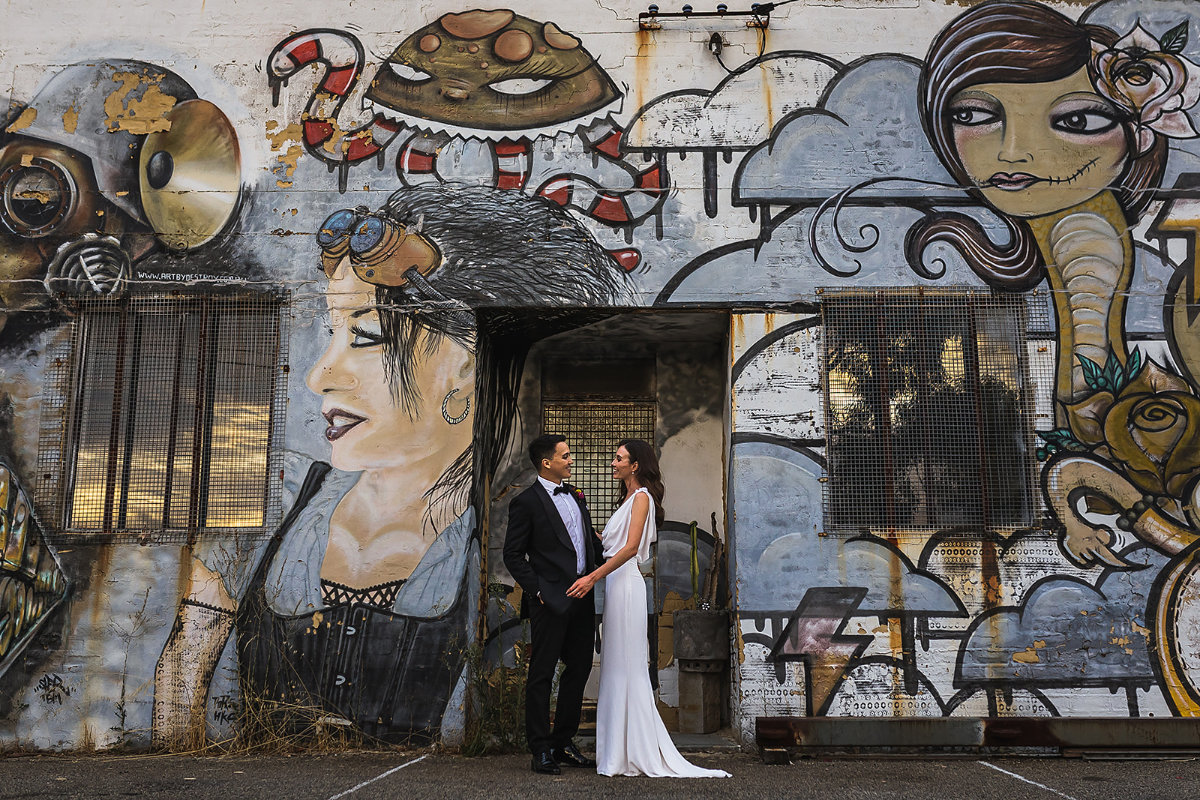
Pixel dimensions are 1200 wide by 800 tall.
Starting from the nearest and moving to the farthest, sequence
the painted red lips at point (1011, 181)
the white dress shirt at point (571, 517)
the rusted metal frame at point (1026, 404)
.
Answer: the white dress shirt at point (571, 517)
the rusted metal frame at point (1026, 404)
the painted red lips at point (1011, 181)

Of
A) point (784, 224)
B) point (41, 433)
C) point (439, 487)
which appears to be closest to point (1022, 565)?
point (784, 224)

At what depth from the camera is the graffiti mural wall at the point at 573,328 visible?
6.99 meters

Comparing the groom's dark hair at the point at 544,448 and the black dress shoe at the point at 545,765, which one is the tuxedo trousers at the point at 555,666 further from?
the groom's dark hair at the point at 544,448

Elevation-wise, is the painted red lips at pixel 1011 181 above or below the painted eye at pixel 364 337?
above

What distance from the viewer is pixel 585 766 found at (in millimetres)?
5965

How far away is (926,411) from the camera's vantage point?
7367 mm

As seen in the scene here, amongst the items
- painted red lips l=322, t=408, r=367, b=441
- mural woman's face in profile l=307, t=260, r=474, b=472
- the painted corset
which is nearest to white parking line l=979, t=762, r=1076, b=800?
the painted corset

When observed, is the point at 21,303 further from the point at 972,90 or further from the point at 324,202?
the point at 972,90

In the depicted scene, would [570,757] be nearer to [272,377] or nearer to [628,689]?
[628,689]

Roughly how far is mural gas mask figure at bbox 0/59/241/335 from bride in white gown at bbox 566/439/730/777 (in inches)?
150

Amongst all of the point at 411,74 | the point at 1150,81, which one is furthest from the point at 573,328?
the point at 1150,81

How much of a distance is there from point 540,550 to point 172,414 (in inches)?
126

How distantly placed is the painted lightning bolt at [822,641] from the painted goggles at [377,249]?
3.63 metres

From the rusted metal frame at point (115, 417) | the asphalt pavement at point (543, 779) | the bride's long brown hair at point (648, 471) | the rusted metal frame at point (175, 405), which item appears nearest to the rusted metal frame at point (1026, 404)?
the asphalt pavement at point (543, 779)
